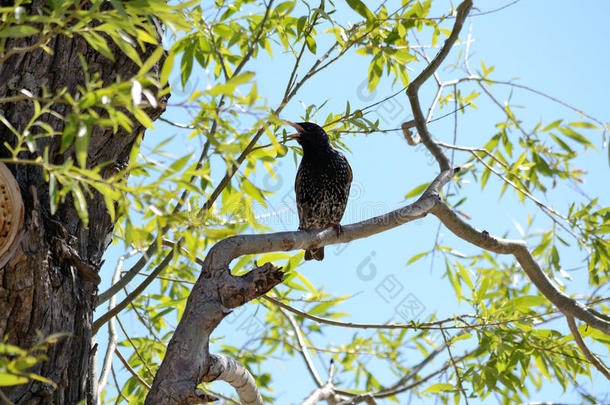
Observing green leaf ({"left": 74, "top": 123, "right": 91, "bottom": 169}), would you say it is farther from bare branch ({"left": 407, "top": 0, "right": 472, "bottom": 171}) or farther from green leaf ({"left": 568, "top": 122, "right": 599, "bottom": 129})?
green leaf ({"left": 568, "top": 122, "right": 599, "bottom": 129})

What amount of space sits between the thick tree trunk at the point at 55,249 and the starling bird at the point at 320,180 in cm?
185

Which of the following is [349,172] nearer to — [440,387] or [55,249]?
[440,387]

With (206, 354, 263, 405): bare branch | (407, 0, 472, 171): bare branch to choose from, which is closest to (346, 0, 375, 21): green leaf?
(407, 0, 472, 171): bare branch

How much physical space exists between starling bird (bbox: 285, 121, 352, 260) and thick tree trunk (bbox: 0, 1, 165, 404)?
185 cm

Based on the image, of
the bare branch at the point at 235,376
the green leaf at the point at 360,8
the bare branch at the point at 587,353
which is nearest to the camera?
the bare branch at the point at 235,376

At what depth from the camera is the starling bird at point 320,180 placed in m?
4.01

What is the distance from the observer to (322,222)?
4.38 meters

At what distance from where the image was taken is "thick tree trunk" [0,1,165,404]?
1.79 metres

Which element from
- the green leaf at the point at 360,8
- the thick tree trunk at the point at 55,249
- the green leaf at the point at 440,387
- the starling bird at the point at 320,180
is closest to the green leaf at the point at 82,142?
the thick tree trunk at the point at 55,249

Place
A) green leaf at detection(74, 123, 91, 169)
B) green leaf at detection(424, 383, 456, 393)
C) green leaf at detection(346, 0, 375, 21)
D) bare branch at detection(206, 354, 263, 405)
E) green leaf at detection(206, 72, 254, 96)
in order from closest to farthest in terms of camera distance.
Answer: green leaf at detection(74, 123, 91, 169) < green leaf at detection(206, 72, 254, 96) < bare branch at detection(206, 354, 263, 405) < green leaf at detection(346, 0, 375, 21) < green leaf at detection(424, 383, 456, 393)

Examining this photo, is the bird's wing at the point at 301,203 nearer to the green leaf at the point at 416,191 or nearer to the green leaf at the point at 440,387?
the green leaf at the point at 416,191

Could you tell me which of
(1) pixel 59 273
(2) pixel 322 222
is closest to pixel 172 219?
(1) pixel 59 273

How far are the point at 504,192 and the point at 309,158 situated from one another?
1.28m

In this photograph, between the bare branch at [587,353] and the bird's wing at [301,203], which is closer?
the bare branch at [587,353]
